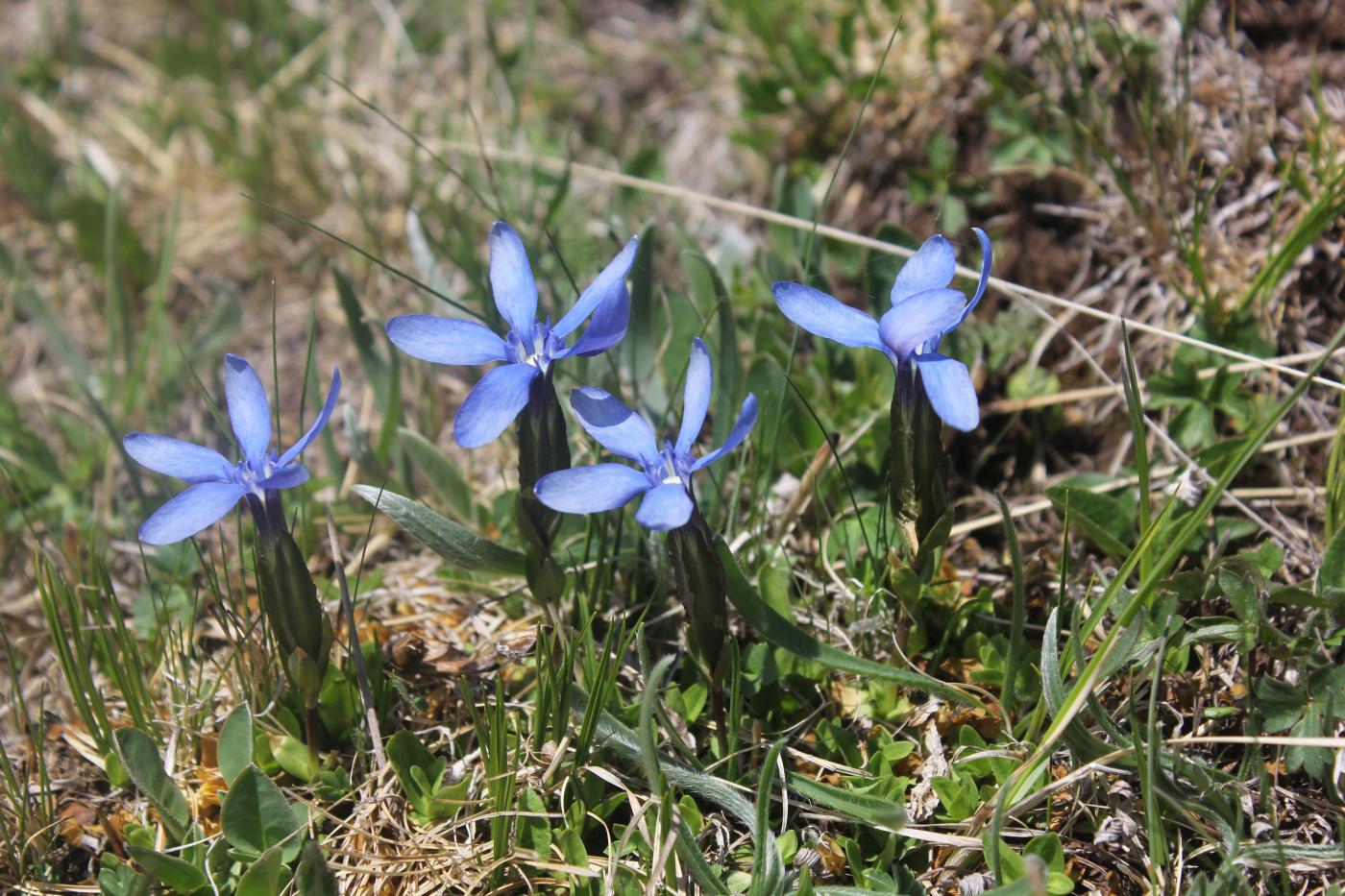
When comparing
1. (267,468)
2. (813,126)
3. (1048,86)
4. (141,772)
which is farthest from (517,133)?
(141,772)

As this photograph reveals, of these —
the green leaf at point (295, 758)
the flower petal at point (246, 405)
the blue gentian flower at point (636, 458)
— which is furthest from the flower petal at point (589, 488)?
the green leaf at point (295, 758)

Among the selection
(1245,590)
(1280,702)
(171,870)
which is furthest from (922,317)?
(171,870)

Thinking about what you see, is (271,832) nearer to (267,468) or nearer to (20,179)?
(267,468)

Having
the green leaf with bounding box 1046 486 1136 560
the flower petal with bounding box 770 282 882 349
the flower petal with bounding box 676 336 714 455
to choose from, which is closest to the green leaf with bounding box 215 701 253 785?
the flower petal with bounding box 676 336 714 455

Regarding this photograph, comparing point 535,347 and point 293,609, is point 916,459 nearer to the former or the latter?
point 535,347

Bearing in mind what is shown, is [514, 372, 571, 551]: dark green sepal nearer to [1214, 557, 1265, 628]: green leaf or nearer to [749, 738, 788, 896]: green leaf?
[749, 738, 788, 896]: green leaf

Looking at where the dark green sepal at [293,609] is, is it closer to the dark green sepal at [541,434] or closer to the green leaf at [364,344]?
the dark green sepal at [541,434]
